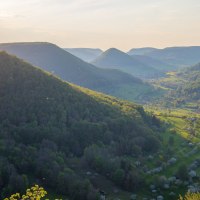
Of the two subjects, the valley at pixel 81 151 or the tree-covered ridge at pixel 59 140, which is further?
the valley at pixel 81 151

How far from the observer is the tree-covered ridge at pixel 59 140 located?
128 meters

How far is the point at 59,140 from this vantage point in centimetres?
15938

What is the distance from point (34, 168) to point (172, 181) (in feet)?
187

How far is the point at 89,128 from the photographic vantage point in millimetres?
172875

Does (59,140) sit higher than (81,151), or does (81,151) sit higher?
(59,140)

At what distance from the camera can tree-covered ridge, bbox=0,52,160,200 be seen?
5030 inches

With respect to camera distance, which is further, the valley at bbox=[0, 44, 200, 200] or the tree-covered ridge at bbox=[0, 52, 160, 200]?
the valley at bbox=[0, 44, 200, 200]

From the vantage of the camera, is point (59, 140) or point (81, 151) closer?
point (59, 140)

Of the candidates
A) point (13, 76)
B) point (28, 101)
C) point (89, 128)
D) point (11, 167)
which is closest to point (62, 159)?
point (11, 167)

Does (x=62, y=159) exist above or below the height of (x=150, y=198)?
above

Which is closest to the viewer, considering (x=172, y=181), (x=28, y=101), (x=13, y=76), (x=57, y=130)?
(x=172, y=181)

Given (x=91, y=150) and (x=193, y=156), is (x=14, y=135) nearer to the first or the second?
(x=91, y=150)

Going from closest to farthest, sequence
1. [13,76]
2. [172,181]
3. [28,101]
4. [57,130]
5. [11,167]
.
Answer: [11,167] < [172,181] < [57,130] < [28,101] < [13,76]

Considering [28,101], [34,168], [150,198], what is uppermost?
[28,101]
